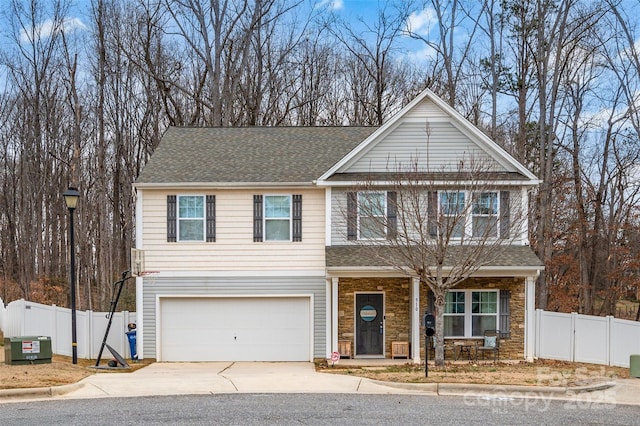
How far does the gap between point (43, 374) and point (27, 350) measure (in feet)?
6.59

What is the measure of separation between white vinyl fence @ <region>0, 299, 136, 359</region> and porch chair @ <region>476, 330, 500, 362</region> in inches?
428

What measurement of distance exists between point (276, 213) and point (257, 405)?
9079 millimetres

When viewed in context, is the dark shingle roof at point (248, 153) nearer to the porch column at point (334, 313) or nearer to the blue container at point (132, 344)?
the porch column at point (334, 313)

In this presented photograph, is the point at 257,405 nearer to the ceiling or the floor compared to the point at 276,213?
nearer to the floor

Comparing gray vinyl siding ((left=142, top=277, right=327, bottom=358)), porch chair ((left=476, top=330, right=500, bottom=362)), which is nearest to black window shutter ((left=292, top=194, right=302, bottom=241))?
gray vinyl siding ((left=142, top=277, right=327, bottom=358))

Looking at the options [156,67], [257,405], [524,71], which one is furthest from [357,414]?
[156,67]

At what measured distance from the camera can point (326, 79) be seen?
130ft

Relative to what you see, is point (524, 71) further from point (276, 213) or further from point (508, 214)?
point (276, 213)

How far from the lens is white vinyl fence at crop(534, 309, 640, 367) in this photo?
19.3 m

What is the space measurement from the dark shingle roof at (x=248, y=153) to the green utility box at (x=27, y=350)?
5.72 m

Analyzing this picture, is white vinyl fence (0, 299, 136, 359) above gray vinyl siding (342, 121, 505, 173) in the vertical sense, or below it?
below

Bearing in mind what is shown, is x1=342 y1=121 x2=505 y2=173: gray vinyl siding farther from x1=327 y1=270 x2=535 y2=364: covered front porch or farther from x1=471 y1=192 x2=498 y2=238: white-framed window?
x1=327 y1=270 x2=535 y2=364: covered front porch

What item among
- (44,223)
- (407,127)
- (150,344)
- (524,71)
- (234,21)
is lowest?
(150,344)

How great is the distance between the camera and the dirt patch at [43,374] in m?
13.8
